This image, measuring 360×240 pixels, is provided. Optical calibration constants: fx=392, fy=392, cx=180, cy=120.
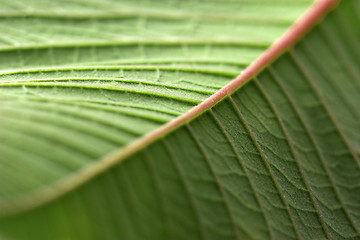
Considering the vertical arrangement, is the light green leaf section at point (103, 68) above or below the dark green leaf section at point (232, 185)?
above

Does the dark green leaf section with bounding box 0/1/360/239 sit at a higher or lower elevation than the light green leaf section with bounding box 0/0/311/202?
lower

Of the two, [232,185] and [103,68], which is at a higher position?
[103,68]

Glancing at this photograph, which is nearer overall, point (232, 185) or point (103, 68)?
point (232, 185)

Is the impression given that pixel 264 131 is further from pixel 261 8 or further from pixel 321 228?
pixel 261 8

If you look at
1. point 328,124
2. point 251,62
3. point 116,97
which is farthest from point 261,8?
point 116,97
